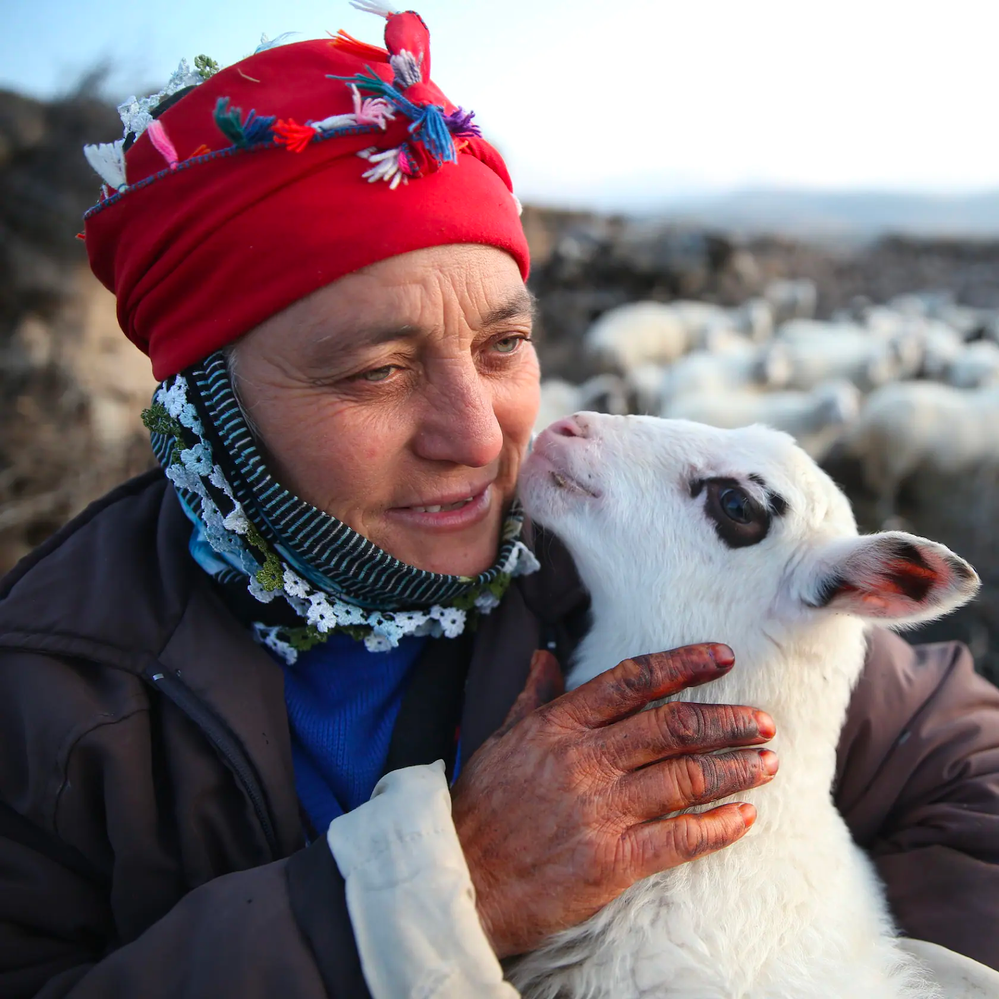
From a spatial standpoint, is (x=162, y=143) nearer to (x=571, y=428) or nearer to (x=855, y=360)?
(x=571, y=428)

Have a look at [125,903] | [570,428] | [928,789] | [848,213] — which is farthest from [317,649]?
[848,213]

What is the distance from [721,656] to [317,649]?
763 millimetres

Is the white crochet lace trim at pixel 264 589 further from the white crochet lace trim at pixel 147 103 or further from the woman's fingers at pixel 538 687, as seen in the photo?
the white crochet lace trim at pixel 147 103

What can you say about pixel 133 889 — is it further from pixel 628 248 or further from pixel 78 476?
pixel 628 248

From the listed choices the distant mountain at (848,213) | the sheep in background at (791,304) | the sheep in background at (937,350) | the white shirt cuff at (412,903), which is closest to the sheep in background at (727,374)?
the sheep in background at (937,350)

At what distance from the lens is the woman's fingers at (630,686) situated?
4.08ft

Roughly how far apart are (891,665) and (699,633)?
1.61 feet

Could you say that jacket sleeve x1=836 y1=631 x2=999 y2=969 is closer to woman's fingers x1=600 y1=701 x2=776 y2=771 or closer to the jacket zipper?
woman's fingers x1=600 y1=701 x2=776 y2=771

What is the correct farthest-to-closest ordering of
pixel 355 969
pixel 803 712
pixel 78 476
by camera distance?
pixel 78 476
pixel 803 712
pixel 355 969

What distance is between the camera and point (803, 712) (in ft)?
4.76

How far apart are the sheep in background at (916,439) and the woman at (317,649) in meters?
5.38

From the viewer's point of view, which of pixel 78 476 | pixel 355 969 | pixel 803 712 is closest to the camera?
pixel 355 969

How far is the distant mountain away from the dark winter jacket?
26.1 m

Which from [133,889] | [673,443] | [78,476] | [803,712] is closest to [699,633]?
[803,712]
